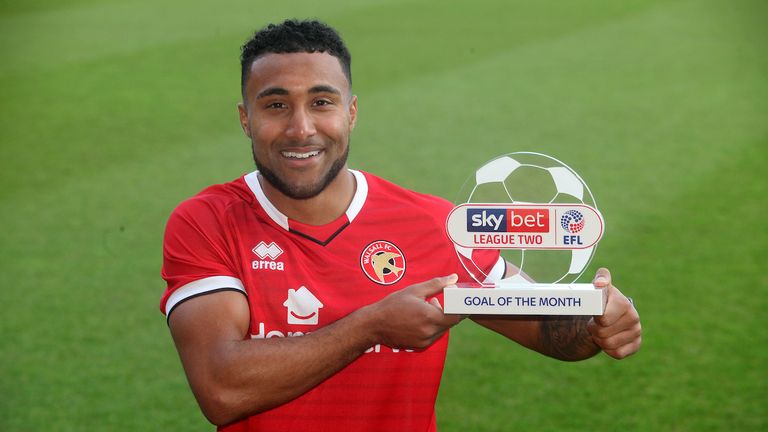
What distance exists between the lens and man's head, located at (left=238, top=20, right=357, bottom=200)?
2652 millimetres

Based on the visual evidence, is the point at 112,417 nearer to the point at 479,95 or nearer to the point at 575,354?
the point at 575,354

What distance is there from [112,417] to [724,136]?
21.3 feet

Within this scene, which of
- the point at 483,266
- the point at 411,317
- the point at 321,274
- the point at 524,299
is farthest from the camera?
the point at 483,266

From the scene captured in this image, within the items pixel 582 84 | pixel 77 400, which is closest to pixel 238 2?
pixel 582 84

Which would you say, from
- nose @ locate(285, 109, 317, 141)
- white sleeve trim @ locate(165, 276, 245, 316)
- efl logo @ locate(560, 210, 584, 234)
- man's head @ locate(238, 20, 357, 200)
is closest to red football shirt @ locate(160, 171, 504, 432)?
white sleeve trim @ locate(165, 276, 245, 316)

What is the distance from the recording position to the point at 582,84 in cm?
1124

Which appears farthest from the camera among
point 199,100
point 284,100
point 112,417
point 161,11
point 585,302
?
point 161,11

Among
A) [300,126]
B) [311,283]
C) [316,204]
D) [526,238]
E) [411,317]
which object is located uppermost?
[300,126]

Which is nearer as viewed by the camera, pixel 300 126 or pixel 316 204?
pixel 300 126

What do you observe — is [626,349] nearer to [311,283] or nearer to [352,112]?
[311,283]

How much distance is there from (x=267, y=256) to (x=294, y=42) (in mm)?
563

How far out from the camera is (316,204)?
2838 millimetres

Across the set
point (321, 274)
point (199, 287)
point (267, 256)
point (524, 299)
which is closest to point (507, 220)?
point (524, 299)

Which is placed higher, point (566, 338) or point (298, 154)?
point (298, 154)
